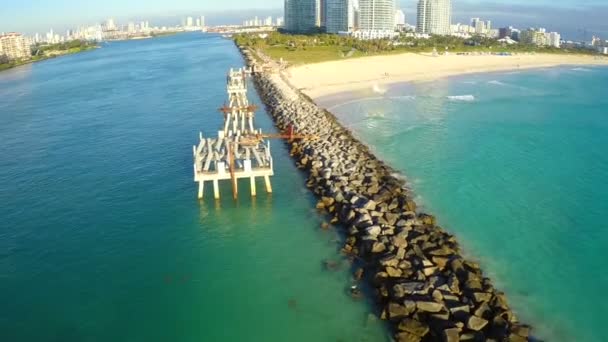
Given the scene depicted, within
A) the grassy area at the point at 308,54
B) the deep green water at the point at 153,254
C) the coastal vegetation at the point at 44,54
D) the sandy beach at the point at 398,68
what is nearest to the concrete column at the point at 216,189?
the deep green water at the point at 153,254

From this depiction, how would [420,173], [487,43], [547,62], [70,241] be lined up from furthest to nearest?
[487,43]
[547,62]
[420,173]
[70,241]

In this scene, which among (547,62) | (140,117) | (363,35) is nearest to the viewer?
(140,117)

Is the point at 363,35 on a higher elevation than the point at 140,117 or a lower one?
higher

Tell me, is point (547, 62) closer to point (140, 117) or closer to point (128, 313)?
point (140, 117)

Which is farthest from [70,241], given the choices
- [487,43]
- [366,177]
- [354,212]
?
[487,43]

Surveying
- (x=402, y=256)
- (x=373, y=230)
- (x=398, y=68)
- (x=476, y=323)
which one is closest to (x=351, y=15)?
(x=398, y=68)

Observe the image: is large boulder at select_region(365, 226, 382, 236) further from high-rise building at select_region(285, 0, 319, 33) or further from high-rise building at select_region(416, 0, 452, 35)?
high-rise building at select_region(285, 0, 319, 33)

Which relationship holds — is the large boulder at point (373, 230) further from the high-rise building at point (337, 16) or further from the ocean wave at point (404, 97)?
the high-rise building at point (337, 16)
